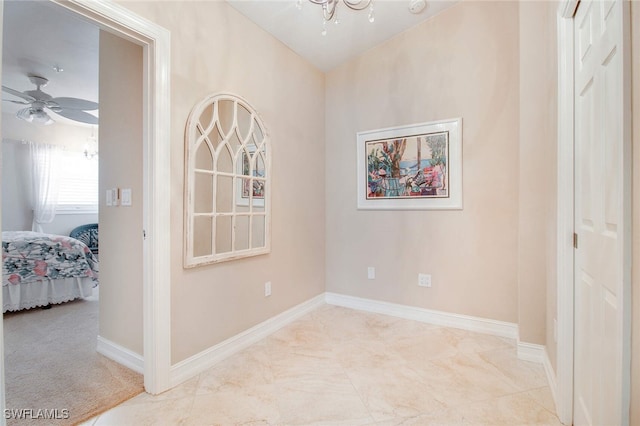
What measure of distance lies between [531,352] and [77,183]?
7.56 m

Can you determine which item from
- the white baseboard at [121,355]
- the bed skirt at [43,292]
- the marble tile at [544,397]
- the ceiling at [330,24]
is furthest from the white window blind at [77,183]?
the marble tile at [544,397]

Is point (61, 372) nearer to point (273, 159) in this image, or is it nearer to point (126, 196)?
point (126, 196)

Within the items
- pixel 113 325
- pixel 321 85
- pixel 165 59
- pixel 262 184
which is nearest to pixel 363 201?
pixel 262 184

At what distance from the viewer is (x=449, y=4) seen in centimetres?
277

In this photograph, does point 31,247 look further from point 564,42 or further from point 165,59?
point 564,42

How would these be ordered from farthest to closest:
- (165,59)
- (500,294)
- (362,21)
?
(362,21) < (500,294) < (165,59)

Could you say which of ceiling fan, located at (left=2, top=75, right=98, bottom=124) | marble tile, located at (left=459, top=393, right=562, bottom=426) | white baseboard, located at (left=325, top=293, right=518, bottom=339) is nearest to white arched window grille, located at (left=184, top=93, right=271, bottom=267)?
white baseboard, located at (left=325, top=293, right=518, bottom=339)

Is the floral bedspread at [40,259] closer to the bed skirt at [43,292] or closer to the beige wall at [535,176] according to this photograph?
the bed skirt at [43,292]

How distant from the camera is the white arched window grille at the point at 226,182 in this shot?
6.63ft

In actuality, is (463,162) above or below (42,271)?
above

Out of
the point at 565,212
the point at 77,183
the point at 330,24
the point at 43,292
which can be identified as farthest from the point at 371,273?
the point at 77,183

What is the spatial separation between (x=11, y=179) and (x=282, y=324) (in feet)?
19.1

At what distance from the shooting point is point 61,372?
201cm

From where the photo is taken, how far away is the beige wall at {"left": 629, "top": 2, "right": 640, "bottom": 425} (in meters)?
0.78
